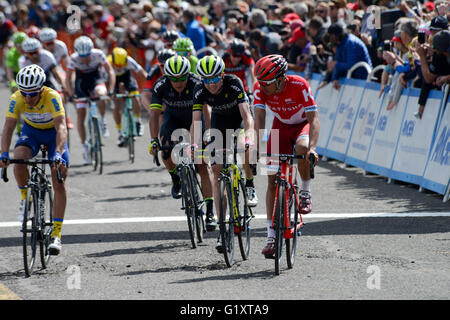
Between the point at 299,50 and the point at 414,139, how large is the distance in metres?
5.31

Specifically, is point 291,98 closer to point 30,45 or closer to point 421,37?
point 421,37

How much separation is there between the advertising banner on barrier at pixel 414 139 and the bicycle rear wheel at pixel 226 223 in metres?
4.59

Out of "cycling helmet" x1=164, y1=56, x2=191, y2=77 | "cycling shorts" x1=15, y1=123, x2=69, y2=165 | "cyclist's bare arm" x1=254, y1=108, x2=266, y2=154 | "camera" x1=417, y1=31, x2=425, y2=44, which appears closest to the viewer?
"cyclist's bare arm" x1=254, y1=108, x2=266, y2=154

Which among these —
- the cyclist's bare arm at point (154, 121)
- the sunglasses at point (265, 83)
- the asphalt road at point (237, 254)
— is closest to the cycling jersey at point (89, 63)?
the asphalt road at point (237, 254)

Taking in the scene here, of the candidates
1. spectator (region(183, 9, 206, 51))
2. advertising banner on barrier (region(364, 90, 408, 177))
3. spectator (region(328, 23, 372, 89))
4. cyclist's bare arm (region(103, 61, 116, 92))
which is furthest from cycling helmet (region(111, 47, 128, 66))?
advertising banner on barrier (region(364, 90, 408, 177))

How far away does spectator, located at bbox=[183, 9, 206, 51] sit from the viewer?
68.8 feet

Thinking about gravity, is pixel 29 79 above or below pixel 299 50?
above

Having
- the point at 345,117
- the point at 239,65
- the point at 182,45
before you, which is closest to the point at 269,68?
the point at 182,45

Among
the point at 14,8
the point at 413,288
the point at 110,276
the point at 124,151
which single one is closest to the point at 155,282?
the point at 110,276

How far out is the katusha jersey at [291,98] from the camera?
8.81 meters

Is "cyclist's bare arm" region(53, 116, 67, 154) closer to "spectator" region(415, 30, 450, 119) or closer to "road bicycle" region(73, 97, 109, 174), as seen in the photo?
"spectator" region(415, 30, 450, 119)

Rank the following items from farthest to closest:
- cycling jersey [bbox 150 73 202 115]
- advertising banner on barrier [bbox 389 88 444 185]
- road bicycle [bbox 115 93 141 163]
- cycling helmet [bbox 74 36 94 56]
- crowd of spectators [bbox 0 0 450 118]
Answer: road bicycle [bbox 115 93 141 163] → cycling helmet [bbox 74 36 94 56] → crowd of spectators [bbox 0 0 450 118] → advertising banner on barrier [bbox 389 88 444 185] → cycling jersey [bbox 150 73 202 115]

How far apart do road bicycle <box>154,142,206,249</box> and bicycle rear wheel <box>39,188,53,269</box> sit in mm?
1440

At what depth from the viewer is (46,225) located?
9.04m
